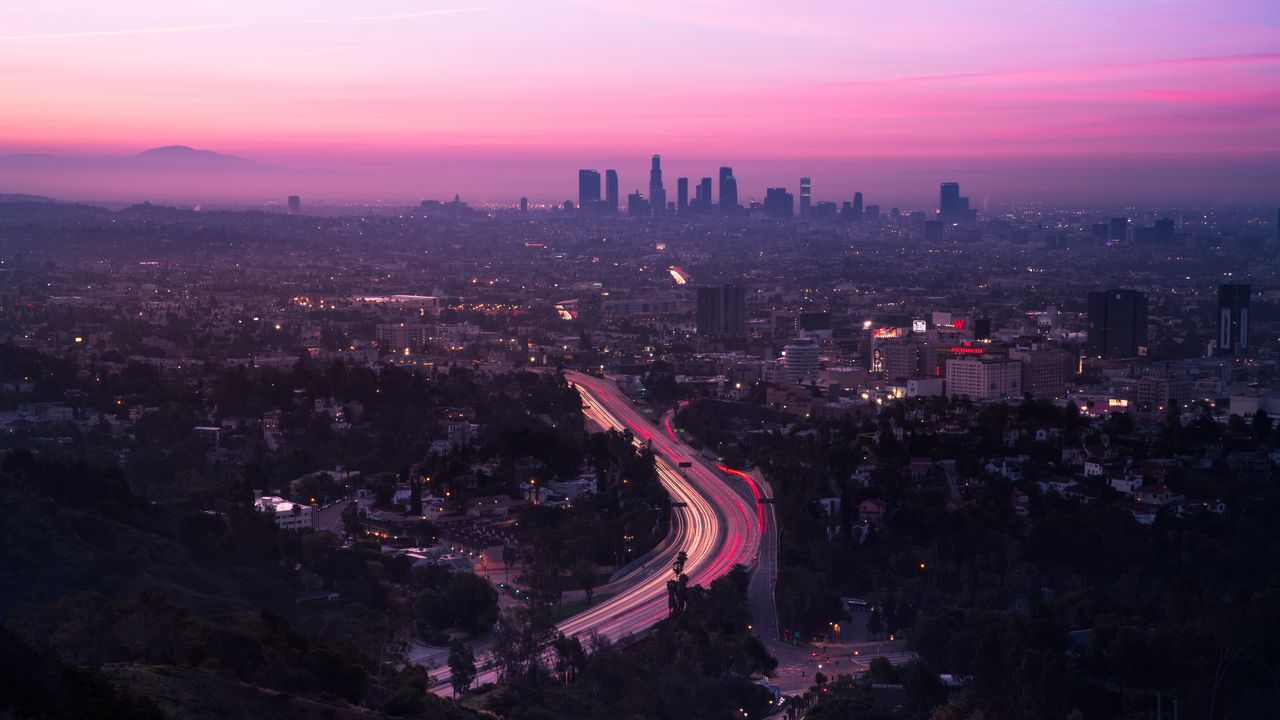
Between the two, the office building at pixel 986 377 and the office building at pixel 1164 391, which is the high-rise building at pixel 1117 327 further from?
the office building at pixel 1164 391

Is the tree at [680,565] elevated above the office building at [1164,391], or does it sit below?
above

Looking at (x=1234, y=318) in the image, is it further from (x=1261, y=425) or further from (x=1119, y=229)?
(x=1119, y=229)

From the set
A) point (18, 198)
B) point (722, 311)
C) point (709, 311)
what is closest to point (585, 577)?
point (722, 311)

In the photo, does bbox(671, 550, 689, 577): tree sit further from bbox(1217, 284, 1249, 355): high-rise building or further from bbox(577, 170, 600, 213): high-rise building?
bbox(577, 170, 600, 213): high-rise building

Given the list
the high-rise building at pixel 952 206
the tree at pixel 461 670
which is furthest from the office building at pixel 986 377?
the high-rise building at pixel 952 206

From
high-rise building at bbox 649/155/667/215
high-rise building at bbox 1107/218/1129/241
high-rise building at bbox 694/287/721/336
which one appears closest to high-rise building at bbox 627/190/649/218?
high-rise building at bbox 649/155/667/215

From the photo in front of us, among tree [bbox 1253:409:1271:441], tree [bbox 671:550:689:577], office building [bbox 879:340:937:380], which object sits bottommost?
Answer: office building [bbox 879:340:937:380]
